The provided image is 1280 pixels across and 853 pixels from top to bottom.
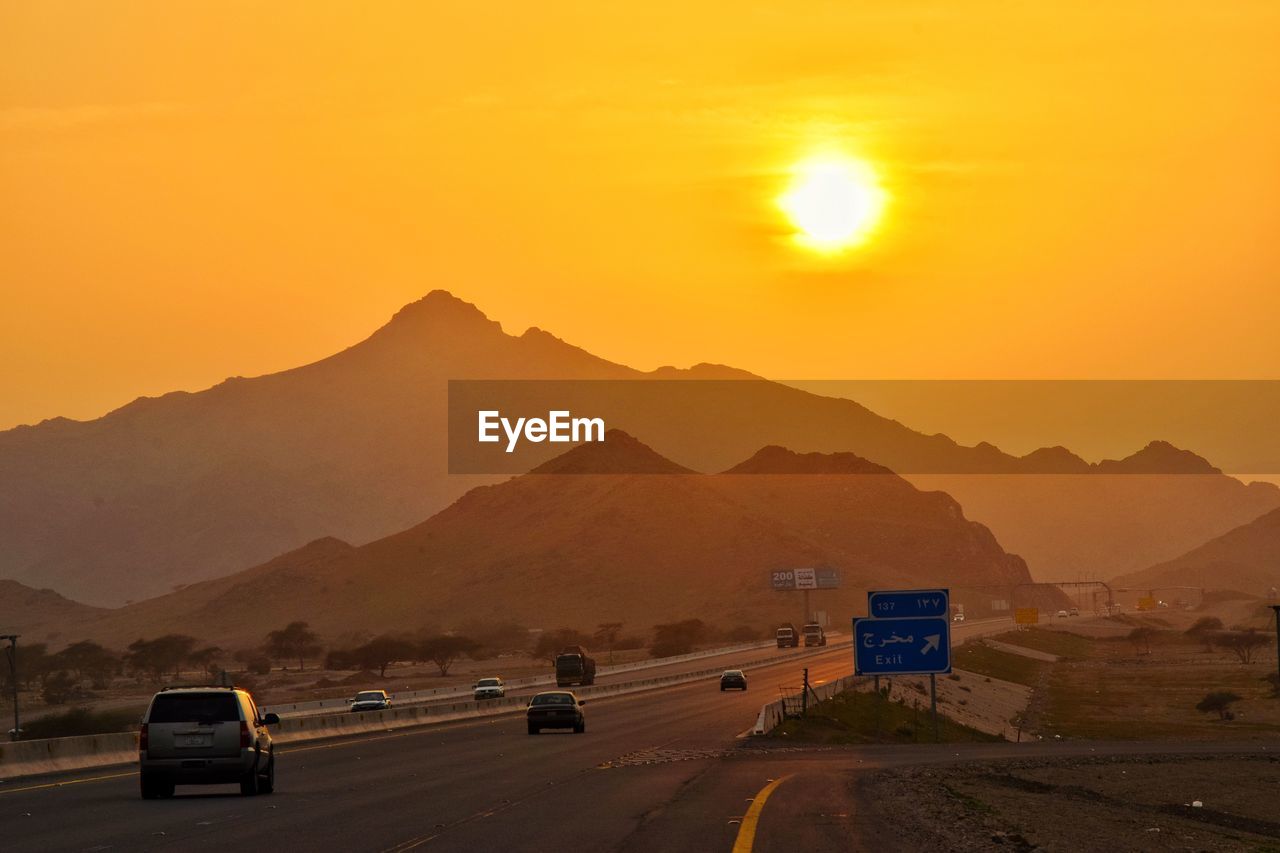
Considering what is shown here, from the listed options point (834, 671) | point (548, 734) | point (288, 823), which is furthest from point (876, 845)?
point (834, 671)

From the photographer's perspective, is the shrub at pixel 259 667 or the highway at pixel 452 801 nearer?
the highway at pixel 452 801

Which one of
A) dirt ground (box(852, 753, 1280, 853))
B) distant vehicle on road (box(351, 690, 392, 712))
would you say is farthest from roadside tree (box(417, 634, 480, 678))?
dirt ground (box(852, 753, 1280, 853))

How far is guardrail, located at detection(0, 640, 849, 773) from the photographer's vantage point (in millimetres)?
35219

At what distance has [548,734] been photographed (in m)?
54.3

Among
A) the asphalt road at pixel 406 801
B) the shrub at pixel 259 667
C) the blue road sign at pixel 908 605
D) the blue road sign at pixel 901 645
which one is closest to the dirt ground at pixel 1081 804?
the asphalt road at pixel 406 801

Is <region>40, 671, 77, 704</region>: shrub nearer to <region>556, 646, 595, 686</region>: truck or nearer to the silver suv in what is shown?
<region>556, 646, 595, 686</region>: truck

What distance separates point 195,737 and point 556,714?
26479 millimetres

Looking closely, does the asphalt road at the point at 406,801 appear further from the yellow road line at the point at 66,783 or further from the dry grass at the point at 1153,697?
the dry grass at the point at 1153,697

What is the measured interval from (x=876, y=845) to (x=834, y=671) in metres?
89.6

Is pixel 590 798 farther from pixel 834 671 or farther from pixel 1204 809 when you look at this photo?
pixel 834 671

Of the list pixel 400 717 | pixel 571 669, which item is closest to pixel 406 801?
pixel 400 717

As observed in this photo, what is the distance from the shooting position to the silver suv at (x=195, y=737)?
92.5 ft

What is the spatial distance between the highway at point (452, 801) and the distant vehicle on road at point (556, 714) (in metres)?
4.02

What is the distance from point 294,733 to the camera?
51.1 meters
